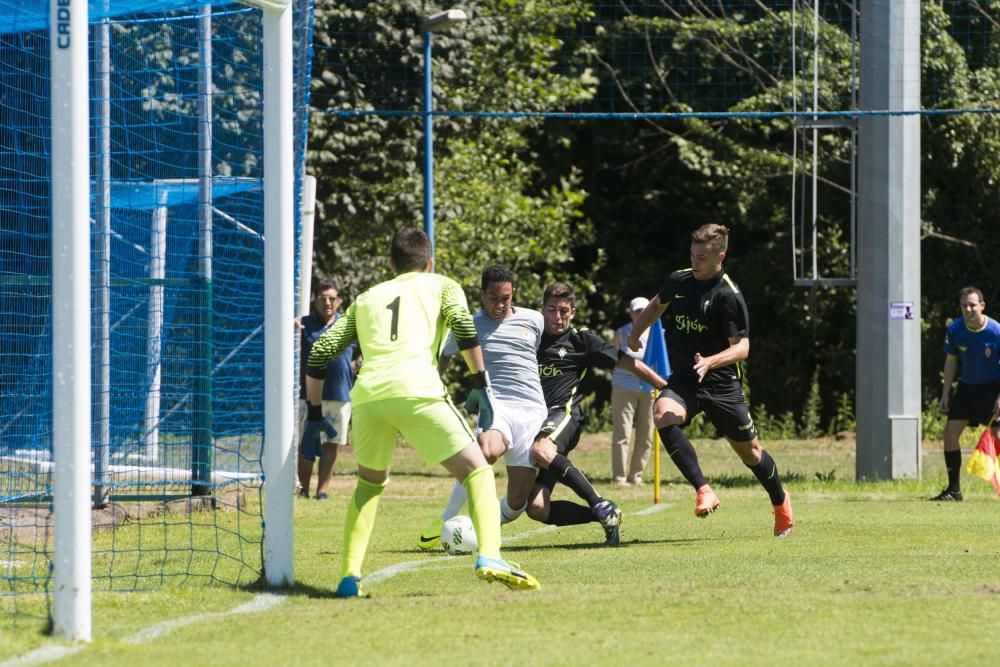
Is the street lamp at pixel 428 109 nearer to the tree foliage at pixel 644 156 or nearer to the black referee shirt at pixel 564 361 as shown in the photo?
the tree foliage at pixel 644 156

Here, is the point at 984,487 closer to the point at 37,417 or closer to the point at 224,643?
the point at 37,417

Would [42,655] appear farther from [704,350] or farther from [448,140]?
[448,140]

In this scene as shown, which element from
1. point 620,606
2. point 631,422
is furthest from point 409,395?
point 631,422

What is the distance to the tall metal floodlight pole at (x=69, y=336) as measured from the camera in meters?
6.18

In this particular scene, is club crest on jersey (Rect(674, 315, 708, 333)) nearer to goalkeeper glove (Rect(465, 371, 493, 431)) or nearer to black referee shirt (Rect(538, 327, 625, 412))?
black referee shirt (Rect(538, 327, 625, 412))

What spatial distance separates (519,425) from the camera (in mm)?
9609

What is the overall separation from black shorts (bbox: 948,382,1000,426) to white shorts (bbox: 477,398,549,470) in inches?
229

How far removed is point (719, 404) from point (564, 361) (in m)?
1.07

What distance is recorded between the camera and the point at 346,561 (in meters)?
7.40

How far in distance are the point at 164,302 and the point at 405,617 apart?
6.67 metres

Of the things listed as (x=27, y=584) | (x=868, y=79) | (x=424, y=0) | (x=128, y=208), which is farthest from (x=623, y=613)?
(x=424, y=0)

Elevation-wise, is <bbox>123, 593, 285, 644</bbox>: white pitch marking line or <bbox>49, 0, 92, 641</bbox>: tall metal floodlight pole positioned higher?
<bbox>49, 0, 92, 641</bbox>: tall metal floodlight pole

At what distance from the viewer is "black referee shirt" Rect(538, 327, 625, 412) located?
33.3ft

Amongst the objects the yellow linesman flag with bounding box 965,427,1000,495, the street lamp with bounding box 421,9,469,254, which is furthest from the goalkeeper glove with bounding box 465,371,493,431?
the street lamp with bounding box 421,9,469,254
